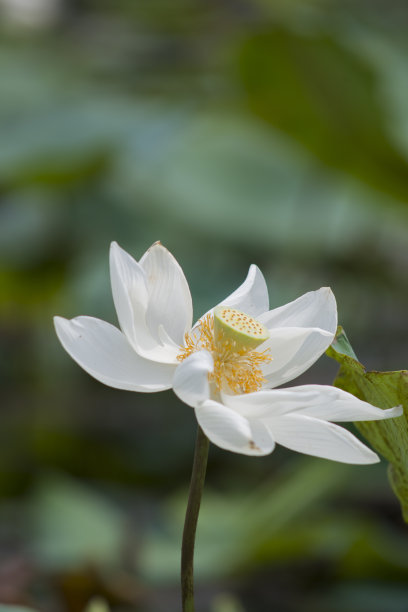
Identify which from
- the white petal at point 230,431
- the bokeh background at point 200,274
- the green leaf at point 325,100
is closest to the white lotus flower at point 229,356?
the white petal at point 230,431

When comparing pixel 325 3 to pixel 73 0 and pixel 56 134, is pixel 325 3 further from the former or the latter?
pixel 56 134

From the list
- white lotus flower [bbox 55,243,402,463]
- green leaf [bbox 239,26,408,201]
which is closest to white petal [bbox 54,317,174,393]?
white lotus flower [bbox 55,243,402,463]

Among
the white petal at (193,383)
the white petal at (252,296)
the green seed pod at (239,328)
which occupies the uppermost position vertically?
the white petal at (252,296)

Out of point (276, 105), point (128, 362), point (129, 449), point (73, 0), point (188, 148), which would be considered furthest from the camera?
point (73, 0)

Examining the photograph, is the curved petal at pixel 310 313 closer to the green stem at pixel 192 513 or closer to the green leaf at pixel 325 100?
the green stem at pixel 192 513

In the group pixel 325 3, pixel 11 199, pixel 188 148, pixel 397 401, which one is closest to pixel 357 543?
pixel 397 401

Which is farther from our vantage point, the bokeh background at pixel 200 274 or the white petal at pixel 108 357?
the bokeh background at pixel 200 274

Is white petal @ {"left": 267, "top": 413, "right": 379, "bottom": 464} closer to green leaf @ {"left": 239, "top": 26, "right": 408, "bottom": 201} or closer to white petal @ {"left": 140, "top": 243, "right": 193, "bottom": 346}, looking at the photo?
white petal @ {"left": 140, "top": 243, "right": 193, "bottom": 346}
